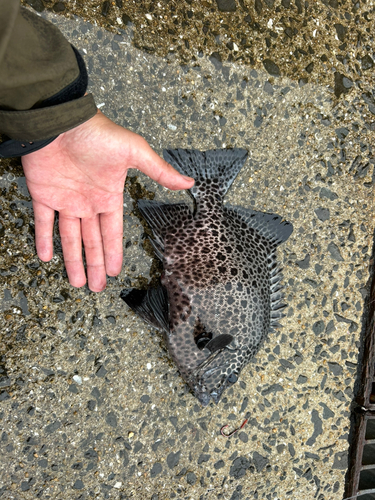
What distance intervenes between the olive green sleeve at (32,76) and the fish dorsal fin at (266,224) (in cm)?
149

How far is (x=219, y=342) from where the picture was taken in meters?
2.55

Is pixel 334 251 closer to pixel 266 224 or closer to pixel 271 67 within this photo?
pixel 266 224

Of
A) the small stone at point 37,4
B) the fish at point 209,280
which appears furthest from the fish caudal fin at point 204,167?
the small stone at point 37,4

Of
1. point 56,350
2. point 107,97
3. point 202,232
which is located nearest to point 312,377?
point 202,232

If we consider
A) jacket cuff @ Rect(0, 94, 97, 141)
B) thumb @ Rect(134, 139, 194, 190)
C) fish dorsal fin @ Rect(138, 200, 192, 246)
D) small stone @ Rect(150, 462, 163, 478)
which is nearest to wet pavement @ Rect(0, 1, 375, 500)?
small stone @ Rect(150, 462, 163, 478)

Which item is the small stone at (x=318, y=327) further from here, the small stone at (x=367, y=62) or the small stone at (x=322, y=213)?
the small stone at (x=367, y=62)

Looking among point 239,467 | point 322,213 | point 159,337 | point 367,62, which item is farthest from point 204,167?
point 239,467

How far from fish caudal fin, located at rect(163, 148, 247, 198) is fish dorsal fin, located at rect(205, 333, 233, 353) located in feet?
3.70

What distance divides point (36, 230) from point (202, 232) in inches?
49.7

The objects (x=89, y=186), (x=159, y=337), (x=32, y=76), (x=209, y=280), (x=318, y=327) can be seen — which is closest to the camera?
(x=32, y=76)

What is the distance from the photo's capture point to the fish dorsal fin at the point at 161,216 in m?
2.87

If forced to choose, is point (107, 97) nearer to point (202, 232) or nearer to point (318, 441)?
point (202, 232)

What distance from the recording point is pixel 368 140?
3.44m

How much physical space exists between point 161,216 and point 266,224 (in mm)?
924
